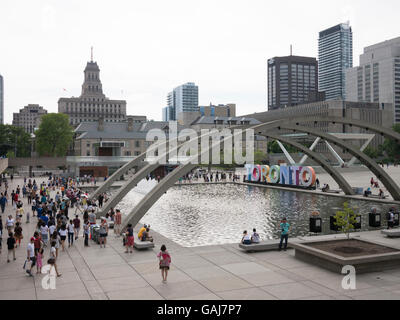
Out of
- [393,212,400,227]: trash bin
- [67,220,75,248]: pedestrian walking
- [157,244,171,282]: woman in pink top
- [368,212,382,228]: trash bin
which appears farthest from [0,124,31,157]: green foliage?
[157,244,171,282]: woman in pink top

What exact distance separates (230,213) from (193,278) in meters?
16.6

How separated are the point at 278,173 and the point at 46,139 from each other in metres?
59.7

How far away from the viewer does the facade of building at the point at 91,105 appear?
177750mm

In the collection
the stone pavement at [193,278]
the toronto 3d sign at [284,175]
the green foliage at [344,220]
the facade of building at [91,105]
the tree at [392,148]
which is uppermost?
the facade of building at [91,105]

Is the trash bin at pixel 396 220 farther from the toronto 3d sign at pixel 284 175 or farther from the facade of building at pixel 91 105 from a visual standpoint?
the facade of building at pixel 91 105

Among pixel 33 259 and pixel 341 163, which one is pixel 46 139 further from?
pixel 33 259

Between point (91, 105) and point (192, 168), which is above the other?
point (91, 105)

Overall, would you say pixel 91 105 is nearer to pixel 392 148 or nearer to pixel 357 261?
pixel 392 148

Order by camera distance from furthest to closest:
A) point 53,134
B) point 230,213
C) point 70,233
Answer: point 53,134
point 230,213
point 70,233

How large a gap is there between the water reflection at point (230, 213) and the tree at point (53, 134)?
54825mm

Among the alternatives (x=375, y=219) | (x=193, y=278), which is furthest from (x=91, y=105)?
(x=193, y=278)

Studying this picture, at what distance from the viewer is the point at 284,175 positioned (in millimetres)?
51000

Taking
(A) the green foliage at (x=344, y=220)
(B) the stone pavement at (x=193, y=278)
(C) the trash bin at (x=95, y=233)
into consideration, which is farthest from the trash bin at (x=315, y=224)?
(C) the trash bin at (x=95, y=233)
